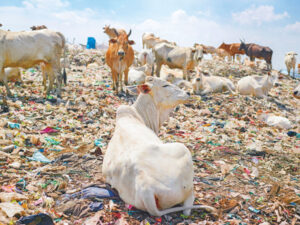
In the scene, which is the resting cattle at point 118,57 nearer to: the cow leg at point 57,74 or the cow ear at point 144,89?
the cow leg at point 57,74

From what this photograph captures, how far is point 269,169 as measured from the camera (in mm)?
4621

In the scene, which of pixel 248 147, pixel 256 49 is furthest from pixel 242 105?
pixel 256 49

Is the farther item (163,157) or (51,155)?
(51,155)

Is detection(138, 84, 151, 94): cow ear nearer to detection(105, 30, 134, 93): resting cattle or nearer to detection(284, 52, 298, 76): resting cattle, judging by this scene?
detection(105, 30, 134, 93): resting cattle

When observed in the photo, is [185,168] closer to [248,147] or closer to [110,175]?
[110,175]

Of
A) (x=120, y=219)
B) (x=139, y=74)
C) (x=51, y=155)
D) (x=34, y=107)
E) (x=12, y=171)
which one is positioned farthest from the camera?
(x=139, y=74)

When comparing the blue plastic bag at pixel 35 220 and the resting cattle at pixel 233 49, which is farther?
the resting cattle at pixel 233 49

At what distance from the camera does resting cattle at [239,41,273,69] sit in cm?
1930

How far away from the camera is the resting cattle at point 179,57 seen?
38.9 ft

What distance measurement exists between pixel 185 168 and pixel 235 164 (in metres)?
2.31

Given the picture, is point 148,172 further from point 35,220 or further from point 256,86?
point 256,86

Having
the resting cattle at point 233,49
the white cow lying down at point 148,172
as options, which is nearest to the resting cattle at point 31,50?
the white cow lying down at point 148,172

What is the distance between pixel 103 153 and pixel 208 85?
22.2 ft

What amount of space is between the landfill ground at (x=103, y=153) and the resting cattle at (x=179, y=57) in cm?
303
